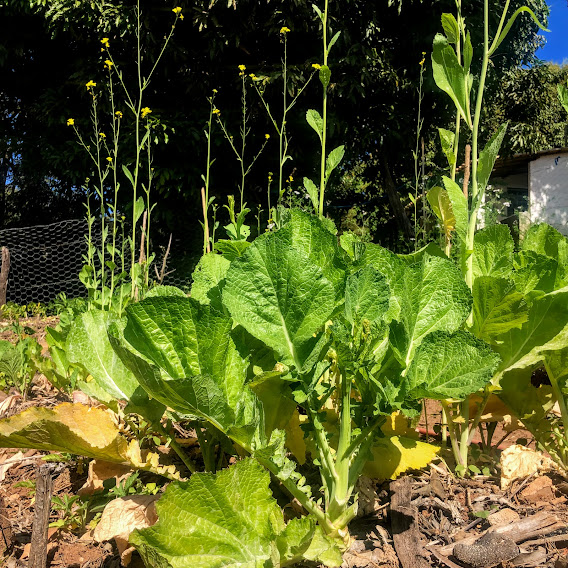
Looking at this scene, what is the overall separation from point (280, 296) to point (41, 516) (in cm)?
52

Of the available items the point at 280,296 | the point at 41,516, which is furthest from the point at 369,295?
the point at 41,516

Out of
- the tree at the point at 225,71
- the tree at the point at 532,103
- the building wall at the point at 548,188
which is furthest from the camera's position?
the tree at the point at 532,103

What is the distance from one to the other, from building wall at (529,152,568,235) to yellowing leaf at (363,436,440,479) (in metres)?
11.7

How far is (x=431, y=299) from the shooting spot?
95cm

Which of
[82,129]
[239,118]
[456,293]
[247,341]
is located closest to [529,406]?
[456,293]

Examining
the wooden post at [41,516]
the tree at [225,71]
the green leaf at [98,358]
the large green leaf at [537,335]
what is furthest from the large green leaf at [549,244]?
the tree at [225,71]

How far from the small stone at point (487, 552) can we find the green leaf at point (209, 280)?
2.05ft

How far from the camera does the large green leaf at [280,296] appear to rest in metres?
0.84

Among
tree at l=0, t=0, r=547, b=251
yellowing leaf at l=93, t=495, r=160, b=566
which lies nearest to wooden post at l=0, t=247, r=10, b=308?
tree at l=0, t=0, r=547, b=251

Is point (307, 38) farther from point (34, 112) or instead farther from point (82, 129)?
point (34, 112)

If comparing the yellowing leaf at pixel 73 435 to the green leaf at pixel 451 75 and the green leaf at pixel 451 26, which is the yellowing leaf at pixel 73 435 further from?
the green leaf at pixel 451 26

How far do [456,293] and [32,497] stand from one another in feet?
3.38

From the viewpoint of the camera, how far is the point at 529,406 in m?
1.16

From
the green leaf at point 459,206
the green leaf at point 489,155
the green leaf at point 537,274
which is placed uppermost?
the green leaf at point 489,155
